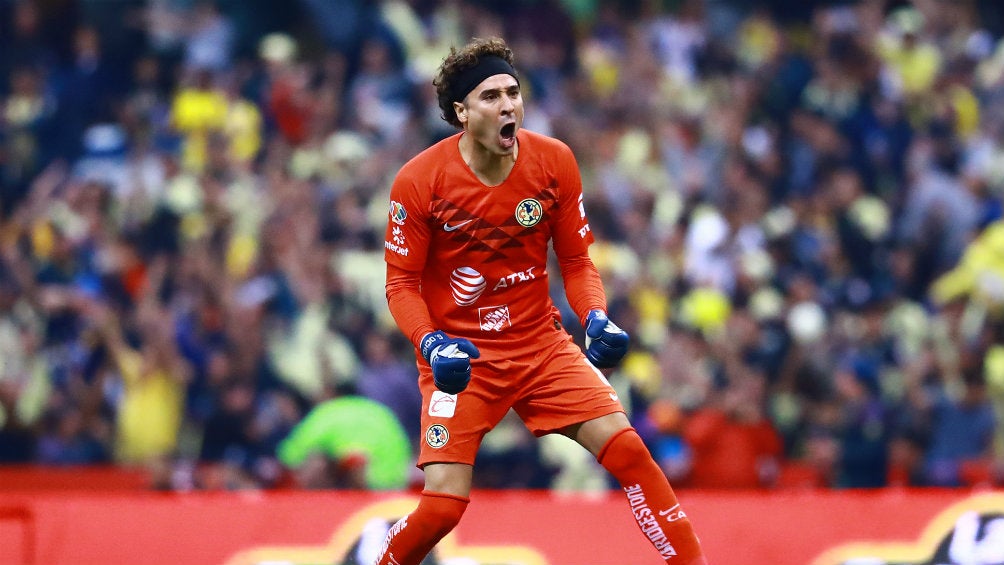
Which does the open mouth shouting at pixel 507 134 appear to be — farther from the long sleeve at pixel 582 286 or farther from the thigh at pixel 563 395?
the thigh at pixel 563 395

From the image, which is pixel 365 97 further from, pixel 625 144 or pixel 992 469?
pixel 992 469

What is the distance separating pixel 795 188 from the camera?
13758 millimetres

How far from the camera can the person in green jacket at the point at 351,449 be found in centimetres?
1009

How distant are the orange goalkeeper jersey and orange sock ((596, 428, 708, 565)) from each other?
2.04ft

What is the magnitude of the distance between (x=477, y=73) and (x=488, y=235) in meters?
0.67

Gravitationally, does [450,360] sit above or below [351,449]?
above

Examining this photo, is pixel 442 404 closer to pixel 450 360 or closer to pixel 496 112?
pixel 450 360

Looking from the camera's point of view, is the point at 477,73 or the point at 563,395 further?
the point at 563,395

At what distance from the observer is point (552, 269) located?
1241cm

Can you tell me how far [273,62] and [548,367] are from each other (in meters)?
8.91

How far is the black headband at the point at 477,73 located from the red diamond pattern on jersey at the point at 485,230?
456mm

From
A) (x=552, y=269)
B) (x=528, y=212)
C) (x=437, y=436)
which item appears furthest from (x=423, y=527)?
(x=552, y=269)

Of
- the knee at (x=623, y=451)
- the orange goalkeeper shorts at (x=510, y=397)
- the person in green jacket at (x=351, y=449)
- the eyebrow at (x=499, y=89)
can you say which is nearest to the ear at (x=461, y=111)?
the eyebrow at (x=499, y=89)

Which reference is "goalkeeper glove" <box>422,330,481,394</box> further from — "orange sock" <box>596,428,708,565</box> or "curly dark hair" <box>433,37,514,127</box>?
"curly dark hair" <box>433,37,514,127</box>
